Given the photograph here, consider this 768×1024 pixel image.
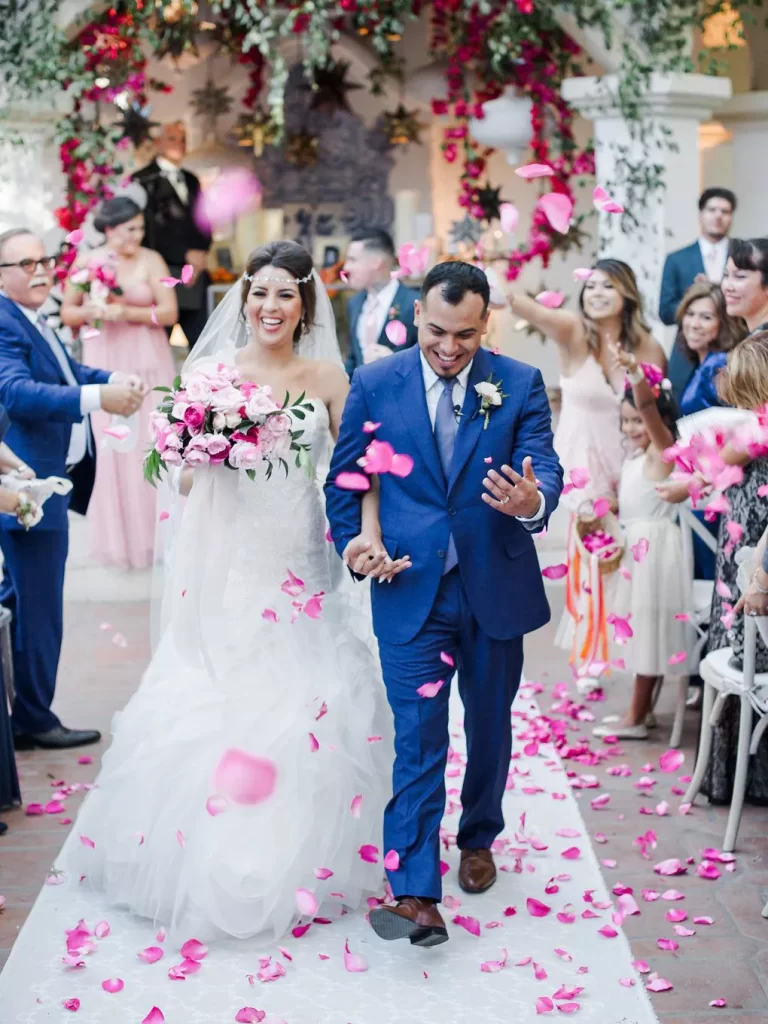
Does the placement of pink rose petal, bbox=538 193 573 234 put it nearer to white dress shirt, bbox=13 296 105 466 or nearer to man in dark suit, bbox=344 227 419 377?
man in dark suit, bbox=344 227 419 377

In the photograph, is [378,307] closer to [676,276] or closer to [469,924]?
[676,276]

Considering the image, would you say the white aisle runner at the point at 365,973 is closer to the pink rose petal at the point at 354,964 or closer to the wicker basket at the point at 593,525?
the pink rose petal at the point at 354,964

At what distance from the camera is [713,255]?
310 inches

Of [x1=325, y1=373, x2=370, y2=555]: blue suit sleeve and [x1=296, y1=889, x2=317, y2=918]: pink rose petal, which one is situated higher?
[x1=325, y1=373, x2=370, y2=555]: blue suit sleeve

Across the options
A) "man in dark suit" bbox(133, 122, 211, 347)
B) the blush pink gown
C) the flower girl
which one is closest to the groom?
the flower girl

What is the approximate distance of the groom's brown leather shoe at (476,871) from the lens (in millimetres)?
4273

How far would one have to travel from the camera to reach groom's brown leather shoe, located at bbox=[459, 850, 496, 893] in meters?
4.27

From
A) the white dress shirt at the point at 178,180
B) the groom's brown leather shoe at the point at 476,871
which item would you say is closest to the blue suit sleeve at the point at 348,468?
the groom's brown leather shoe at the point at 476,871

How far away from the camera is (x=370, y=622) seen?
4668mm

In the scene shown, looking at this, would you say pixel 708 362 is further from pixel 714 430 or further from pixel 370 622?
pixel 370 622

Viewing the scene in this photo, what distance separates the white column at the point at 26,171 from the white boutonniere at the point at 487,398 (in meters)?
5.27

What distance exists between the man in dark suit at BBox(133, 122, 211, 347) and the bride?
524 cm

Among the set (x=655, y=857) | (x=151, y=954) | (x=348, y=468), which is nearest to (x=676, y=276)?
(x=655, y=857)

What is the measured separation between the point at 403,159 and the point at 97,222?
12.2 feet
